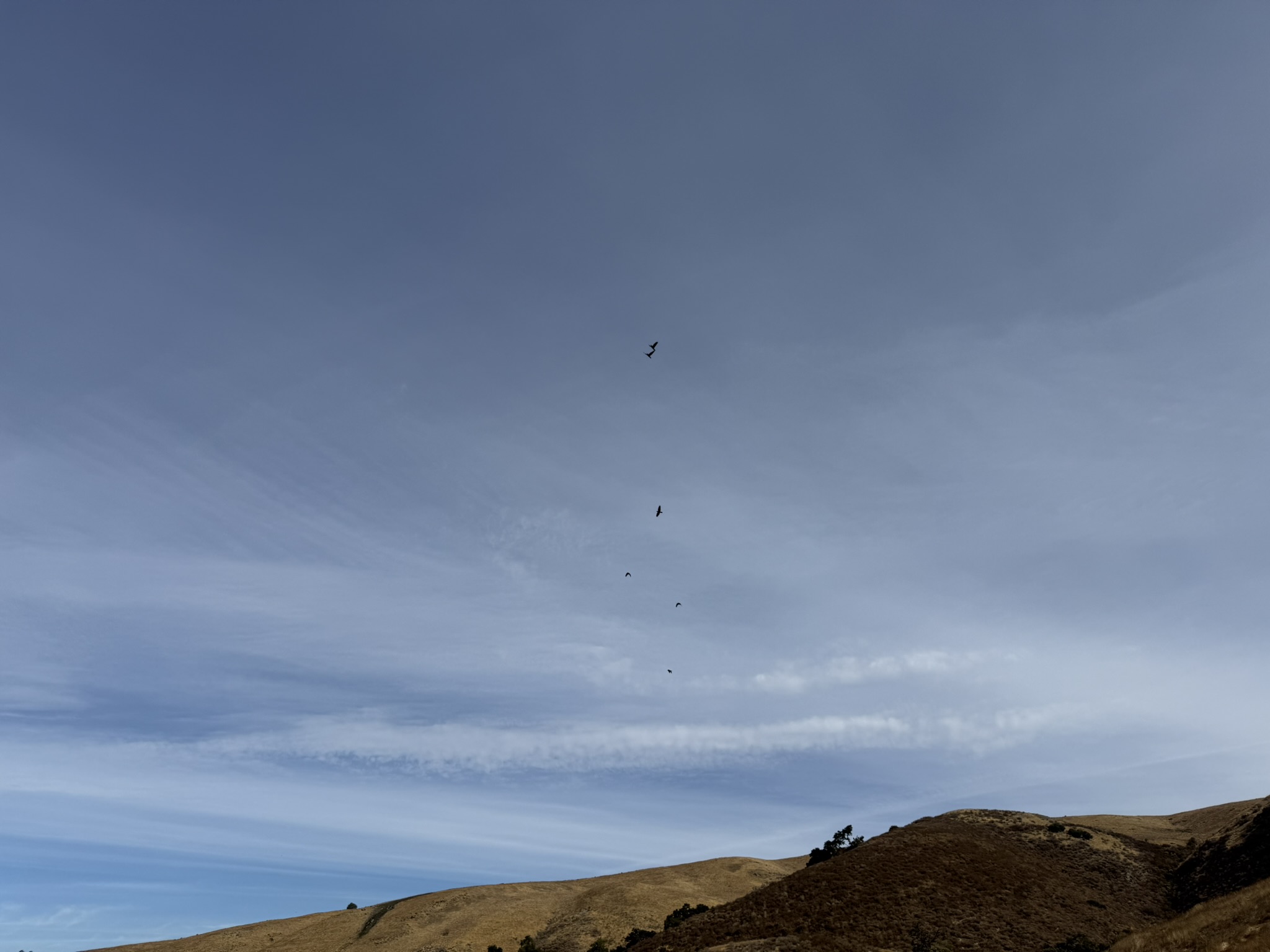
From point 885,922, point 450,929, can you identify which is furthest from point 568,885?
point 885,922

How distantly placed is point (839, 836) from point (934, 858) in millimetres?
15518

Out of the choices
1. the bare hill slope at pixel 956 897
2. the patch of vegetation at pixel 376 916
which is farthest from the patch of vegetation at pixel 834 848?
the patch of vegetation at pixel 376 916

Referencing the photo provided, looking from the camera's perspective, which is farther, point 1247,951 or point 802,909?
point 802,909

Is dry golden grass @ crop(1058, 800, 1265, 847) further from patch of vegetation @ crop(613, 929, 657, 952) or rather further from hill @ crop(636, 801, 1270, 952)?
patch of vegetation @ crop(613, 929, 657, 952)

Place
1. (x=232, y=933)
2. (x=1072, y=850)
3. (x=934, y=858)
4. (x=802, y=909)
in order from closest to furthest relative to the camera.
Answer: (x=802, y=909)
(x=934, y=858)
(x=1072, y=850)
(x=232, y=933)

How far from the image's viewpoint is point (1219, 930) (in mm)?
35875

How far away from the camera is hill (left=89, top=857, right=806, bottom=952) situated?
256 feet

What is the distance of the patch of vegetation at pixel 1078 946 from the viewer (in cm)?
4356

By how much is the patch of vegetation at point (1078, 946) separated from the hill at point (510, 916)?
4011 centimetres

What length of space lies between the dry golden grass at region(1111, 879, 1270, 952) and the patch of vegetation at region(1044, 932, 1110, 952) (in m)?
1.59

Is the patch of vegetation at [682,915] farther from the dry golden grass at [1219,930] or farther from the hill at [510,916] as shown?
the dry golden grass at [1219,930]

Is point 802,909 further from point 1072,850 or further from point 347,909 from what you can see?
point 347,909

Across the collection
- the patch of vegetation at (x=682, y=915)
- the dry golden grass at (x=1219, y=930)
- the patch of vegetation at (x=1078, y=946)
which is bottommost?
the patch of vegetation at (x=1078, y=946)

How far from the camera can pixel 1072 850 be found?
65.6 m
